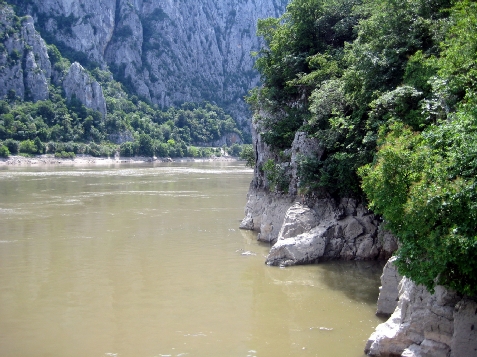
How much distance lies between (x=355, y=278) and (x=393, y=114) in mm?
5752

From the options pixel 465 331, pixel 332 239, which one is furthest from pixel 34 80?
pixel 465 331

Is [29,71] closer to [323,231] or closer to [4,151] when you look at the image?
[4,151]

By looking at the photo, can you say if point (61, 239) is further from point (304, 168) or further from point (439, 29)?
point (439, 29)

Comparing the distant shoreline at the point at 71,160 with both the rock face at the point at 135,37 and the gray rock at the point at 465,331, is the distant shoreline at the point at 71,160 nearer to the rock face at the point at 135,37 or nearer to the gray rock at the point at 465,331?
the rock face at the point at 135,37

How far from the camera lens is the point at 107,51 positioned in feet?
589

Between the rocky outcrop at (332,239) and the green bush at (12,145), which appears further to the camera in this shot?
the green bush at (12,145)

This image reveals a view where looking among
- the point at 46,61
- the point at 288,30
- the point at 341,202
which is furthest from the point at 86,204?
the point at 46,61

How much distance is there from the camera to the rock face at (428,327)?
8.81 m

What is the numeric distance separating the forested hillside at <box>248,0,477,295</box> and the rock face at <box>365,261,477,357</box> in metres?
0.74

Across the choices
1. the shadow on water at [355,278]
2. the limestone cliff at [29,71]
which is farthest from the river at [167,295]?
Result: the limestone cliff at [29,71]

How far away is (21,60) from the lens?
406 feet

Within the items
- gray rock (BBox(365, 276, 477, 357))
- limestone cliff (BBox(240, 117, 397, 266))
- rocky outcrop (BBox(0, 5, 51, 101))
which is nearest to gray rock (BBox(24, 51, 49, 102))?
rocky outcrop (BBox(0, 5, 51, 101))

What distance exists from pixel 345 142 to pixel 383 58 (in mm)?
3449

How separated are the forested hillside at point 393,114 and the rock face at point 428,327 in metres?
0.74
